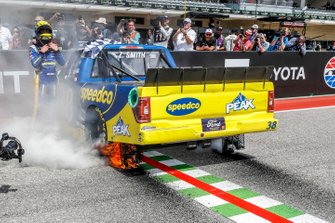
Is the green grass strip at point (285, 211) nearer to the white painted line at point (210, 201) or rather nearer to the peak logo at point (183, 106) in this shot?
the white painted line at point (210, 201)

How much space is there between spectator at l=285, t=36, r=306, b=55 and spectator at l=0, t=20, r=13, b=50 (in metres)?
8.55

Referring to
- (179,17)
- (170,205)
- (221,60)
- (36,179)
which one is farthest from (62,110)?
(179,17)

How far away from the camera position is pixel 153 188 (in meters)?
4.89

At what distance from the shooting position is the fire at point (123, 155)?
18.1ft

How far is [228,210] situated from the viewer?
4.28 metres

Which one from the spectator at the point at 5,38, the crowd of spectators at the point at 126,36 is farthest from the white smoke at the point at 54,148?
the spectator at the point at 5,38

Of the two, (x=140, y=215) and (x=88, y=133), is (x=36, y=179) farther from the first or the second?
(x=140, y=215)

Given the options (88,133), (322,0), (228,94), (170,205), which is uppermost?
(322,0)

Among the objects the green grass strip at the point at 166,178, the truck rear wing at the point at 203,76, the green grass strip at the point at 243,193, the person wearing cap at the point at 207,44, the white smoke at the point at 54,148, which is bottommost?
the green grass strip at the point at 243,193

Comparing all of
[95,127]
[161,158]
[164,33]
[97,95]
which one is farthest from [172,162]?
[164,33]

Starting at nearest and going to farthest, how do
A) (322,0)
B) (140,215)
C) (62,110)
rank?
(140,215) < (62,110) < (322,0)

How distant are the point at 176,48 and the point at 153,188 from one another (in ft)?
21.0

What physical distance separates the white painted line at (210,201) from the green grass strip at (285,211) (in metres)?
0.53

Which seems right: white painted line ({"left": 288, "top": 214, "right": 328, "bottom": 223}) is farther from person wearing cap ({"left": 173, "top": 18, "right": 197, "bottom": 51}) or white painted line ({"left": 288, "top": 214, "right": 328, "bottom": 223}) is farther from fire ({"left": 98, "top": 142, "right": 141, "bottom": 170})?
person wearing cap ({"left": 173, "top": 18, "right": 197, "bottom": 51})
